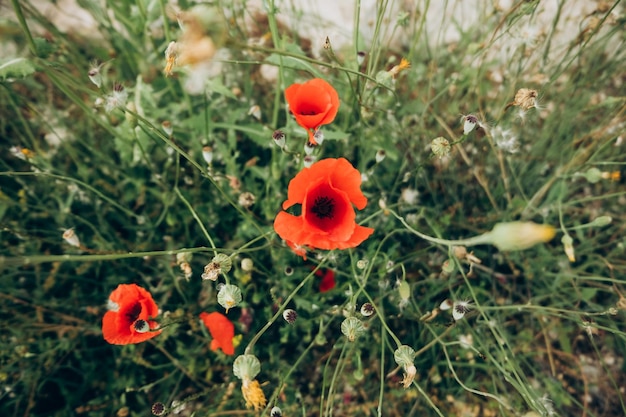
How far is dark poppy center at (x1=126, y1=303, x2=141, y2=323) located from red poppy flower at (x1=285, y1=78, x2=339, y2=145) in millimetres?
689

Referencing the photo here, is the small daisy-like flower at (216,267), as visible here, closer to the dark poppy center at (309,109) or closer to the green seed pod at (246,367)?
the green seed pod at (246,367)

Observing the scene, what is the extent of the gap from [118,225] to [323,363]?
3.32 ft

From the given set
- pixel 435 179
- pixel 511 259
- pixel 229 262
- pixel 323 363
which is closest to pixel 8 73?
pixel 229 262

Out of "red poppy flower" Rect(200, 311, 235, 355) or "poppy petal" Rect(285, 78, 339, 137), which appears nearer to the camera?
"poppy petal" Rect(285, 78, 339, 137)

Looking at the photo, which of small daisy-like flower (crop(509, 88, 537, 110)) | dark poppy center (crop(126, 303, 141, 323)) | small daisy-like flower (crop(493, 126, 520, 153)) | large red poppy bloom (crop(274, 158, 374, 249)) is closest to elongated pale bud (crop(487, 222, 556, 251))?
large red poppy bloom (crop(274, 158, 374, 249))

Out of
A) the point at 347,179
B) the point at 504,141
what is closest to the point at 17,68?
the point at 347,179

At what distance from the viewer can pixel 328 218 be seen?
1.21 metres

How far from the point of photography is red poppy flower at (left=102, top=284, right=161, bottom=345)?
1.12 meters

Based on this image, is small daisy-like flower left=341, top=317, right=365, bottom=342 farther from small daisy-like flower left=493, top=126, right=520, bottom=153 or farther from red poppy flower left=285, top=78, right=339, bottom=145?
small daisy-like flower left=493, top=126, right=520, bottom=153

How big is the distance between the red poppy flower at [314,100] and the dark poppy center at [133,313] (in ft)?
2.26

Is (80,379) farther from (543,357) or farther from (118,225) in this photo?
(543,357)

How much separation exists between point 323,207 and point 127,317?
62 centimetres

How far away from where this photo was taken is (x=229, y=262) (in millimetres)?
981

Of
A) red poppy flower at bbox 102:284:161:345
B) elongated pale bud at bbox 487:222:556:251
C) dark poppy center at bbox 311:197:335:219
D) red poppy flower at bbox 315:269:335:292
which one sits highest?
elongated pale bud at bbox 487:222:556:251
